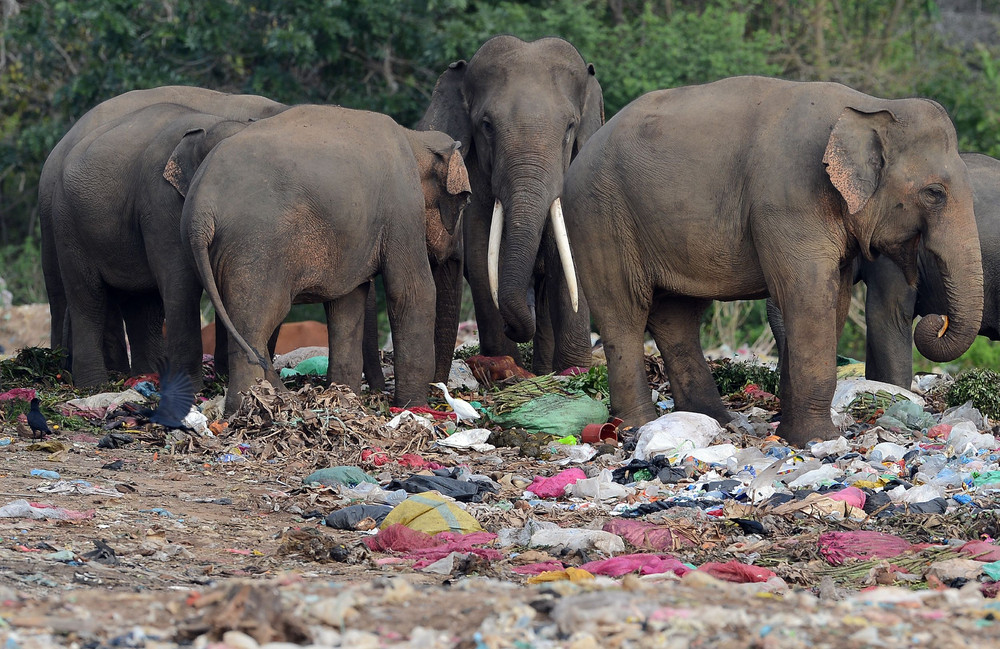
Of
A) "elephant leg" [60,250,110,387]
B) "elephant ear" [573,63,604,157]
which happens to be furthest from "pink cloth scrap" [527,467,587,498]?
"elephant leg" [60,250,110,387]

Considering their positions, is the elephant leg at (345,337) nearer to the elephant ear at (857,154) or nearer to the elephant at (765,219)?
the elephant at (765,219)

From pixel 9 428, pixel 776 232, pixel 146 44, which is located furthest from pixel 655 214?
pixel 146 44

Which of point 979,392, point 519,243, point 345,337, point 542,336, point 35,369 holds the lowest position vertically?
point 35,369

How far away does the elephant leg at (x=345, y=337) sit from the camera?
9070 mm

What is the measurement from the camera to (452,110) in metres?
11.0

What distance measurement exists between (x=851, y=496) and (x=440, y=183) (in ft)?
13.0

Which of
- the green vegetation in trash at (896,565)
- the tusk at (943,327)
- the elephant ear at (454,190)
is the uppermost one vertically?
the elephant ear at (454,190)

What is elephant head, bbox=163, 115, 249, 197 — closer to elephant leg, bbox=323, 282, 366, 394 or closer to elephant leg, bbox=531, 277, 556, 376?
elephant leg, bbox=323, 282, 366, 394

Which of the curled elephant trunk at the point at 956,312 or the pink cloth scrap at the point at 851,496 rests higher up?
the curled elephant trunk at the point at 956,312

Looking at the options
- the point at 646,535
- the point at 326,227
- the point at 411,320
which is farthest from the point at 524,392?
the point at 646,535

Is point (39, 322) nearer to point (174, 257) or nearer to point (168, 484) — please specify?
point (174, 257)

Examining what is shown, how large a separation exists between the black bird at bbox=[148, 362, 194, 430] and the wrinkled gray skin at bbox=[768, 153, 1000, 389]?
391 cm

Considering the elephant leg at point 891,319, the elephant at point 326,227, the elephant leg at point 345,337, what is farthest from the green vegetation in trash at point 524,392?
the elephant leg at point 891,319

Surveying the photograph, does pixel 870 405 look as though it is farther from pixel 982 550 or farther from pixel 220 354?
pixel 220 354
